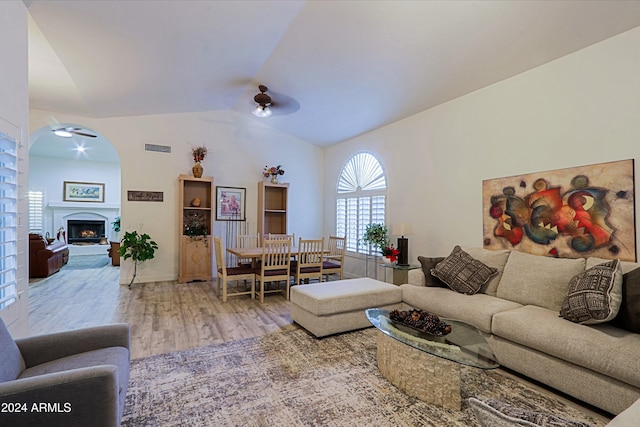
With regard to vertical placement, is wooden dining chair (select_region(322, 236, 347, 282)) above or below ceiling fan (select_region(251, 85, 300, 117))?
below

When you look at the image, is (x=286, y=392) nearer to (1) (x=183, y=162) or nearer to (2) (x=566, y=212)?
(2) (x=566, y=212)

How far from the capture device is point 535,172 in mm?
3365

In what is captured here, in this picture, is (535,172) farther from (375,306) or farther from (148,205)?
(148,205)

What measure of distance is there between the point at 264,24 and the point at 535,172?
347cm

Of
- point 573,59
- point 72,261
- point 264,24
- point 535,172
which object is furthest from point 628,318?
point 72,261

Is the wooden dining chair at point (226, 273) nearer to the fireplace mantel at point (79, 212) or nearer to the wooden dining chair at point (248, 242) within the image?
the wooden dining chair at point (248, 242)

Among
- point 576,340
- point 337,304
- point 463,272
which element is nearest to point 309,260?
point 337,304

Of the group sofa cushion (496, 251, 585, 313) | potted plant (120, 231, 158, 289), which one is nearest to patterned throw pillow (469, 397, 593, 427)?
sofa cushion (496, 251, 585, 313)

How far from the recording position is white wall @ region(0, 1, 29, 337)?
2248 mm

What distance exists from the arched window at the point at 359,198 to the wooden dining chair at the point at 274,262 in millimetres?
1796

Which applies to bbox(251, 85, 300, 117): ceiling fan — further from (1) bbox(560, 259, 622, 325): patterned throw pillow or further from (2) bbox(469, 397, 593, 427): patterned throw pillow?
(2) bbox(469, 397, 593, 427): patterned throw pillow

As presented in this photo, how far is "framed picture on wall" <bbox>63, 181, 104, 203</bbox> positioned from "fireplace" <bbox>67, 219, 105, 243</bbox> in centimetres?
69

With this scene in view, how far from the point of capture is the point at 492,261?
3.48 meters

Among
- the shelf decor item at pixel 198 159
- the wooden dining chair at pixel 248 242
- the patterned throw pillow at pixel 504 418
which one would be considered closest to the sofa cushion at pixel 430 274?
the patterned throw pillow at pixel 504 418
